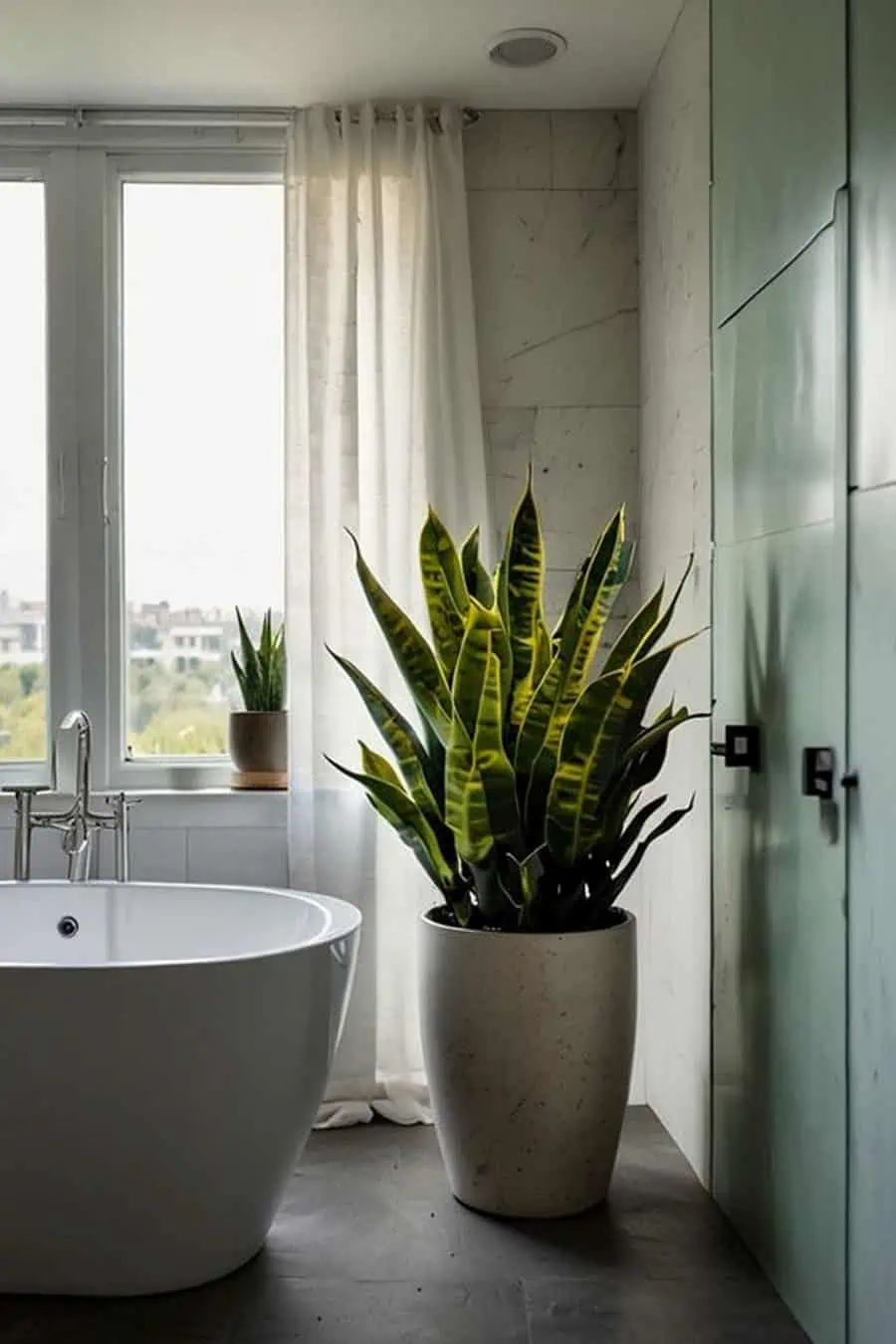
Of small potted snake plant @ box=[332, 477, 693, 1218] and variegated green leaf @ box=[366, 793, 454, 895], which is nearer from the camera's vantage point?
small potted snake plant @ box=[332, 477, 693, 1218]

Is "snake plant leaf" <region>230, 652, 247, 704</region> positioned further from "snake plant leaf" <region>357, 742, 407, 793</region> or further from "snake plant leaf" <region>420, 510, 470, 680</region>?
"snake plant leaf" <region>420, 510, 470, 680</region>

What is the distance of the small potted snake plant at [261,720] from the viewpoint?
3.54m

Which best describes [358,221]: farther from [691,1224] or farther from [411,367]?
[691,1224]

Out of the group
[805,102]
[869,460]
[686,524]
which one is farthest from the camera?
[686,524]

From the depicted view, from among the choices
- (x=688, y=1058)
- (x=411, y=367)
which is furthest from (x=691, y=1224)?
(x=411, y=367)

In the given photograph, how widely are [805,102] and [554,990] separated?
167 cm

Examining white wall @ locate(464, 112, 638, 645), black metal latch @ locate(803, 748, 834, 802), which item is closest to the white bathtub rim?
black metal latch @ locate(803, 748, 834, 802)

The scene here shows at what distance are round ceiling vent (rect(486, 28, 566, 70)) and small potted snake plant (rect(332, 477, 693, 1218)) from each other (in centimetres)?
114

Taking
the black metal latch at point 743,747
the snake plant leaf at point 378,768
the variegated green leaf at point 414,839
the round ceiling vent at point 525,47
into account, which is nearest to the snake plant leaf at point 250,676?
the snake plant leaf at point 378,768

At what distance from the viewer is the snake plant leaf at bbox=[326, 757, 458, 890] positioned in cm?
287

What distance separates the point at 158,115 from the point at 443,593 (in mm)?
1621

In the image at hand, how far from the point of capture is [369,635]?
11.3 feet

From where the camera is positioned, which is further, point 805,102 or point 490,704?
point 490,704

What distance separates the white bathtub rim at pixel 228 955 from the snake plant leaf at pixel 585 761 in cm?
46
